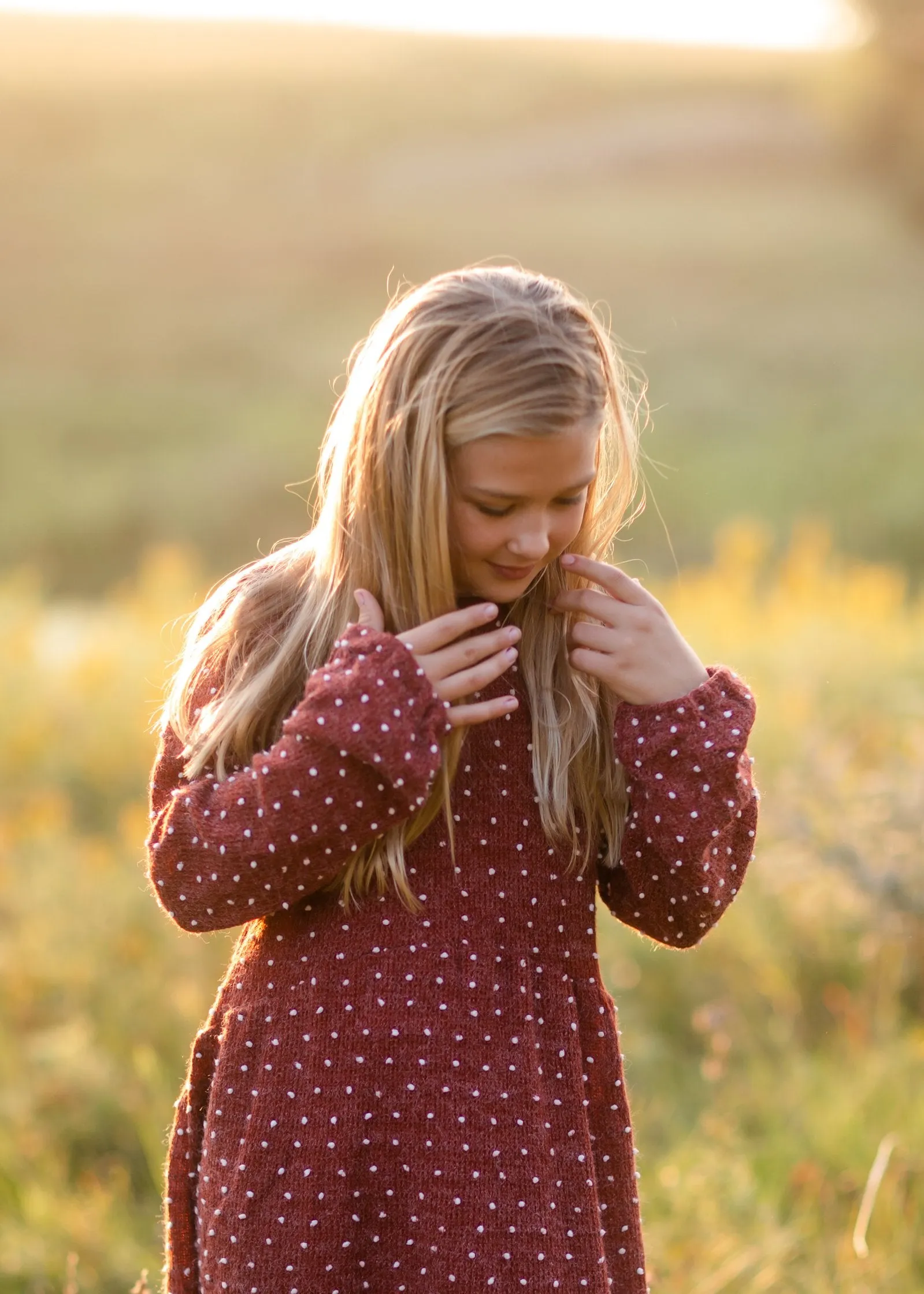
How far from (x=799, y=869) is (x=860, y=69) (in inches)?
942

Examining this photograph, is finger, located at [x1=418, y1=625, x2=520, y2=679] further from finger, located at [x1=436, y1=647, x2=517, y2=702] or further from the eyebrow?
the eyebrow

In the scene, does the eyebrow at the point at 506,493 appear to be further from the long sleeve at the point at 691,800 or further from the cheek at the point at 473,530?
the long sleeve at the point at 691,800

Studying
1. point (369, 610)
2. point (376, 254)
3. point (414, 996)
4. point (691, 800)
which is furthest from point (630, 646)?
point (376, 254)

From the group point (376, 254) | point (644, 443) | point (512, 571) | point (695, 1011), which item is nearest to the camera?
point (512, 571)

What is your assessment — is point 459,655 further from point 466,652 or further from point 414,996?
point 414,996

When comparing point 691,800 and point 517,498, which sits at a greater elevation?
point 517,498

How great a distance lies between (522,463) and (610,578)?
0.20 meters

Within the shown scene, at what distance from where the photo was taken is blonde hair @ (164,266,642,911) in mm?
1423

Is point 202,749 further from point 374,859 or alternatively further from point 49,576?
point 49,576

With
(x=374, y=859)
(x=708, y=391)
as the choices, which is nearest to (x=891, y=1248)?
(x=374, y=859)

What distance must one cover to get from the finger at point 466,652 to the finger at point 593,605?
11 centimetres

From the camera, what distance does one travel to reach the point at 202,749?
1490mm

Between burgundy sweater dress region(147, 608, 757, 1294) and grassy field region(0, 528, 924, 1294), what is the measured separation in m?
0.84

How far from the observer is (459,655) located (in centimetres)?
144
